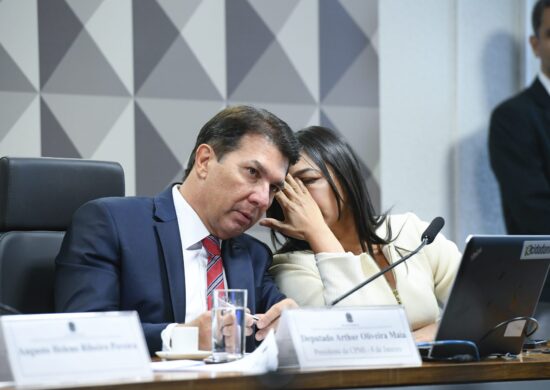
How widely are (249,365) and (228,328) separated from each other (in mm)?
163

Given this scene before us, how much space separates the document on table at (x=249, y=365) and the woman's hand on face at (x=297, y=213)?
0.91 m

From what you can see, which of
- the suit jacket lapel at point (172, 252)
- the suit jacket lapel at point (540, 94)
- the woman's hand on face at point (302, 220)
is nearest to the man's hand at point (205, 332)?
the suit jacket lapel at point (172, 252)

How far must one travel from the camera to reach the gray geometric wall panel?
2869mm

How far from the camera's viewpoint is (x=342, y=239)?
262 cm

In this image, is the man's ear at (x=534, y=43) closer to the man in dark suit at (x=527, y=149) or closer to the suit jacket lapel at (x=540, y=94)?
the man in dark suit at (x=527, y=149)

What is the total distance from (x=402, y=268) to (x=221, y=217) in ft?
2.08

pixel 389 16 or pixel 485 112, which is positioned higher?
pixel 389 16

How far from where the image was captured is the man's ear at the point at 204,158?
220cm

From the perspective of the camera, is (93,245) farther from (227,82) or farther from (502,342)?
(227,82)

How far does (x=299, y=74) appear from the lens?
3.33m

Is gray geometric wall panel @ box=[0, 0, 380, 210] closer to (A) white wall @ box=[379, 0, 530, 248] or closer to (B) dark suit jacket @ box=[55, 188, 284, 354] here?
(A) white wall @ box=[379, 0, 530, 248]

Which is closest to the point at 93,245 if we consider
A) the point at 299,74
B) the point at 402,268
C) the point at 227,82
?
the point at 402,268

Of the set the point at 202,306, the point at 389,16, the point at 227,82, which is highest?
the point at 389,16

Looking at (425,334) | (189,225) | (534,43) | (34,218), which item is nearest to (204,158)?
(189,225)
